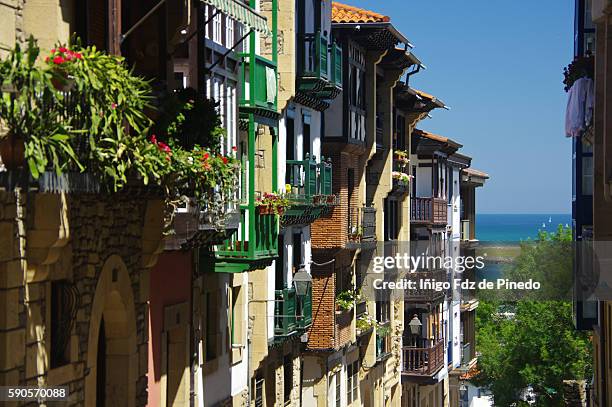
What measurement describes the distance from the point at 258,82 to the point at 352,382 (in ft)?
63.2

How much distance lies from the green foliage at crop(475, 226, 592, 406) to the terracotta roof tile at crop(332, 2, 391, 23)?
13.4 m

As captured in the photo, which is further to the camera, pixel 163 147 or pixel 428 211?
pixel 428 211

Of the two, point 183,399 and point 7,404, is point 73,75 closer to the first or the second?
point 7,404

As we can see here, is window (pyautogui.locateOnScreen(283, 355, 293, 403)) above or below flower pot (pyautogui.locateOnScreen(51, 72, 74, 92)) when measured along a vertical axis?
below

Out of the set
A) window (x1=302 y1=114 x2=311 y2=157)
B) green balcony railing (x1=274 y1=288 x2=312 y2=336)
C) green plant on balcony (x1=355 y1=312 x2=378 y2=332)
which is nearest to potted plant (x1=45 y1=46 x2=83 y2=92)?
green balcony railing (x1=274 y1=288 x2=312 y2=336)

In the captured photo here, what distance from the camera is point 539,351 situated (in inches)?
2196

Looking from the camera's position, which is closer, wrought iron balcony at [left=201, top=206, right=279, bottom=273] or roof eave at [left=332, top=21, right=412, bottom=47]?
wrought iron balcony at [left=201, top=206, right=279, bottom=273]

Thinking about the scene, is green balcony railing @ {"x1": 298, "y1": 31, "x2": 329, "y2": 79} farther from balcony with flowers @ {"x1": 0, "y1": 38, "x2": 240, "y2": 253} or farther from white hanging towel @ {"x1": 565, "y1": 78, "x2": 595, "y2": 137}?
balcony with flowers @ {"x1": 0, "y1": 38, "x2": 240, "y2": 253}

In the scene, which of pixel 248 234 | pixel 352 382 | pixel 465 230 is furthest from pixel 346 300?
pixel 465 230

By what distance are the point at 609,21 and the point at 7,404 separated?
1317 centimetres

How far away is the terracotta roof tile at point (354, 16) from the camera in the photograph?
4175 centimetres

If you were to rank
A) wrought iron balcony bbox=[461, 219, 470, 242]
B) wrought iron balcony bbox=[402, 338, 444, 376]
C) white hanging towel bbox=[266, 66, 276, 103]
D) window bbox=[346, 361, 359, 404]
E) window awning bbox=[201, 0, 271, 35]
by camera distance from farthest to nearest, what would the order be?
wrought iron balcony bbox=[461, 219, 470, 242], wrought iron balcony bbox=[402, 338, 444, 376], window bbox=[346, 361, 359, 404], white hanging towel bbox=[266, 66, 276, 103], window awning bbox=[201, 0, 271, 35]

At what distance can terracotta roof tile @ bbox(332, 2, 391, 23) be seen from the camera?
4175cm

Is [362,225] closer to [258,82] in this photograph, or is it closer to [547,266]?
[547,266]
